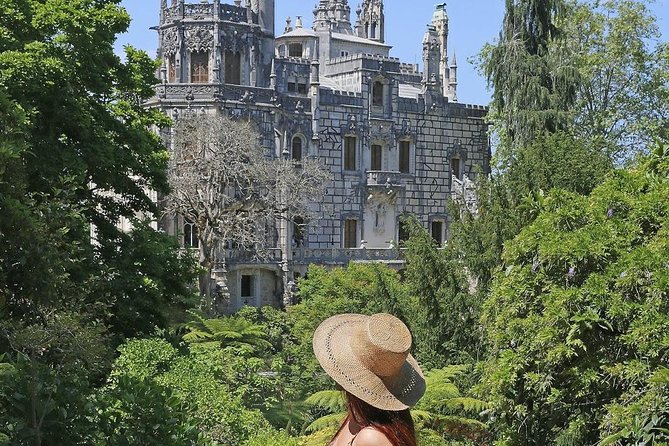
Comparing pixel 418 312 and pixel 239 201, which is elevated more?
pixel 239 201

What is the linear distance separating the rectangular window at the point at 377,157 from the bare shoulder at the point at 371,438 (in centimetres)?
3900

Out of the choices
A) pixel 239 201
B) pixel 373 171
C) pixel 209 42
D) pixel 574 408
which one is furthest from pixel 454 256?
pixel 373 171

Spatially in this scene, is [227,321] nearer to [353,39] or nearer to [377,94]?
[377,94]

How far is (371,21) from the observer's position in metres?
65.0

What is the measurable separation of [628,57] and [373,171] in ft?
40.2

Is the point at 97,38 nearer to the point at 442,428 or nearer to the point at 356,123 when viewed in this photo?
the point at 442,428

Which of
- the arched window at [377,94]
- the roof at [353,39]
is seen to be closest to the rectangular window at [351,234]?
the arched window at [377,94]

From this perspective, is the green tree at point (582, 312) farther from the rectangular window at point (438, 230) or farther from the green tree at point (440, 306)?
the rectangular window at point (438, 230)

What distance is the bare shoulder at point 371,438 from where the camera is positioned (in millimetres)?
4172

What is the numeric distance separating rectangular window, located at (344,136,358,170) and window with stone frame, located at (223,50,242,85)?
5.65m

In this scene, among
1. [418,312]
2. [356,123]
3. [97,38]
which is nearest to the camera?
[97,38]

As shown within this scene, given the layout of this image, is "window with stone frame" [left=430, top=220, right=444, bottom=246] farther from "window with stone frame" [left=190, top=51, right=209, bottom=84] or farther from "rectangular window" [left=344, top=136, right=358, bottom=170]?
"window with stone frame" [left=190, top=51, right=209, bottom=84]

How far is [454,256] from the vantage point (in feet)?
63.4

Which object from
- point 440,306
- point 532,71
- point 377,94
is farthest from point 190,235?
point 440,306
